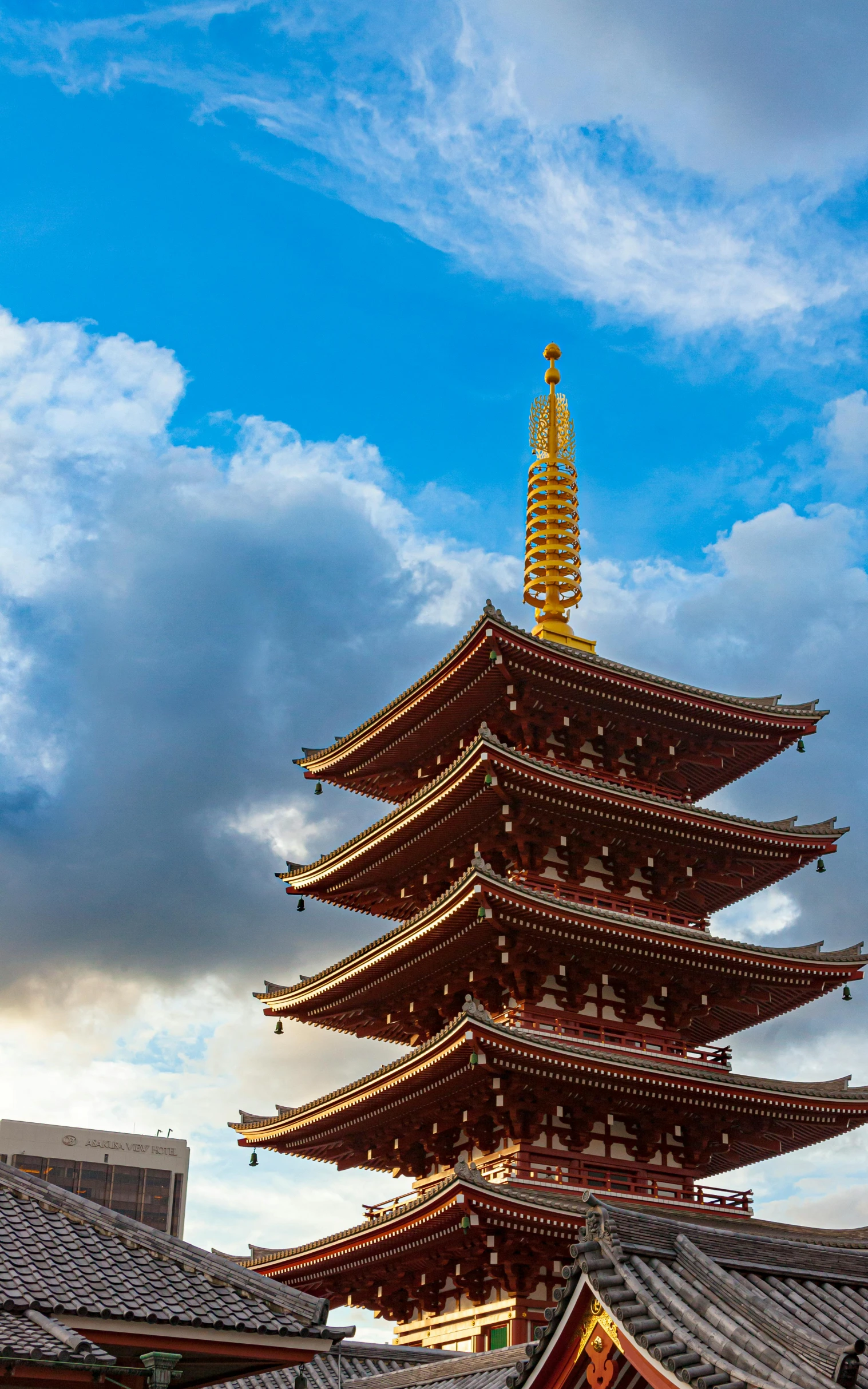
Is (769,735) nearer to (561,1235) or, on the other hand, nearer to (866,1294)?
(561,1235)

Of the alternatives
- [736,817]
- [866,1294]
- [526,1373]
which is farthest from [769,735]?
[526,1373]

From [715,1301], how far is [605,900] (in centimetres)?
2028

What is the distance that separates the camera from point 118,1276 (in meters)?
15.0

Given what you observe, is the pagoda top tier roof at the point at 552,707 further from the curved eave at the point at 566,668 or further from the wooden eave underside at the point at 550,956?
the wooden eave underside at the point at 550,956

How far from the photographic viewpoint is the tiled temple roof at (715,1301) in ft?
35.4

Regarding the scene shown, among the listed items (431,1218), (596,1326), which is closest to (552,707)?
(431,1218)

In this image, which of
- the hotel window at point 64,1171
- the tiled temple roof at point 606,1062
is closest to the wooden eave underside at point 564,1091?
the tiled temple roof at point 606,1062

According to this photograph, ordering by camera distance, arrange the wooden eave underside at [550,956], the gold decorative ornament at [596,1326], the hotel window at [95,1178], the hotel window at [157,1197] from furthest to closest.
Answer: the hotel window at [157,1197] → the hotel window at [95,1178] → the wooden eave underside at [550,956] → the gold decorative ornament at [596,1326]

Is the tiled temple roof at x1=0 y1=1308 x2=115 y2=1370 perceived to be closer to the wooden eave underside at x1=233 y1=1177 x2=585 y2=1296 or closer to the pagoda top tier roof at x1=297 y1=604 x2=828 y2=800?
the wooden eave underside at x1=233 y1=1177 x2=585 y2=1296

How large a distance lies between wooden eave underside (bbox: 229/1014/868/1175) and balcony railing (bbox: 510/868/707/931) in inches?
147

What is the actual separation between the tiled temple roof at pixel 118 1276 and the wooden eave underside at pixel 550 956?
1314 centimetres

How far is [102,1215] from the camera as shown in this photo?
55.0 ft

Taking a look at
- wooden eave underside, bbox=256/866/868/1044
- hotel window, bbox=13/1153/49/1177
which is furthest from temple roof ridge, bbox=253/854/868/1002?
hotel window, bbox=13/1153/49/1177

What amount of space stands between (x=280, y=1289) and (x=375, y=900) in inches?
824
